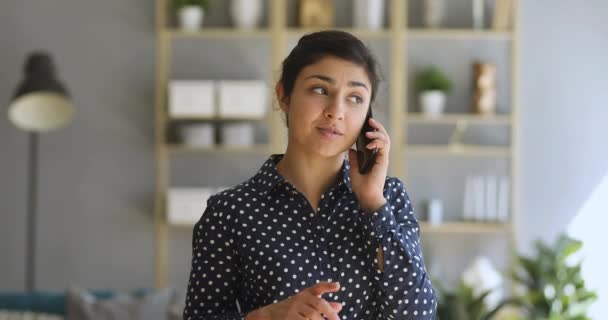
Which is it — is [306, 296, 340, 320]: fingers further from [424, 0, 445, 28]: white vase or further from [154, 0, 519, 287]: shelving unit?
[424, 0, 445, 28]: white vase

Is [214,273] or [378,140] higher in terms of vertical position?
[378,140]

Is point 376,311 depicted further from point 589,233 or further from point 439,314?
point 589,233

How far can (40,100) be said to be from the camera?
5.91 meters

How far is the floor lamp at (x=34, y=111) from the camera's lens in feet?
18.5

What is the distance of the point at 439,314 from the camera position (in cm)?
463

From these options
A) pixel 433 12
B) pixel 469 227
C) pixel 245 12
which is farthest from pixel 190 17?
pixel 469 227

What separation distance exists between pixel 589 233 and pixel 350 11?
1994mm

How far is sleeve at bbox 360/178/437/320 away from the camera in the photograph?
56.4 inches

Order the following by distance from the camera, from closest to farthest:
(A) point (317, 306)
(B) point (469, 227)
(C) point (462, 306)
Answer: (A) point (317, 306) → (C) point (462, 306) → (B) point (469, 227)

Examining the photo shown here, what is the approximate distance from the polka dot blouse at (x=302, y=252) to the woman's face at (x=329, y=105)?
0.09m

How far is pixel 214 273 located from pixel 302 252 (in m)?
0.14

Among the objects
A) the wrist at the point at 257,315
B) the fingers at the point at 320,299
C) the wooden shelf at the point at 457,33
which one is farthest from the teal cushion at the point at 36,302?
the fingers at the point at 320,299

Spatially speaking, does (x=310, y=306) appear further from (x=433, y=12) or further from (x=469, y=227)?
(x=433, y=12)

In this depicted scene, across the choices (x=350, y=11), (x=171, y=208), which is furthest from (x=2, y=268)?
(x=350, y=11)
